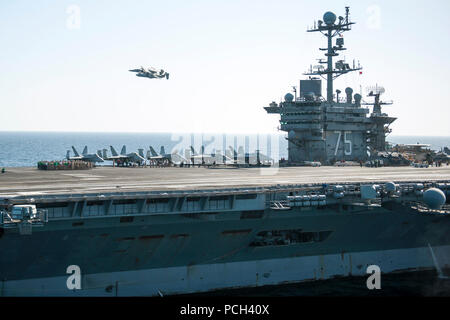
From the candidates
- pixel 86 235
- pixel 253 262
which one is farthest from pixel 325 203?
pixel 86 235

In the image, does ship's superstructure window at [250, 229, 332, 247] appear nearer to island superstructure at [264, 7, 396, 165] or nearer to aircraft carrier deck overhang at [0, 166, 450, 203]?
aircraft carrier deck overhang at [0, 166, 450, 203]

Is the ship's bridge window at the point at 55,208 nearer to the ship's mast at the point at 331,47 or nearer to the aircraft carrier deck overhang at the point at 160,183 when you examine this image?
the aircraft carrier deck overhang at the point at 160,183

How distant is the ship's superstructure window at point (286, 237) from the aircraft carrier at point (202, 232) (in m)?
0.05

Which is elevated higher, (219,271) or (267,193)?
(267,193)

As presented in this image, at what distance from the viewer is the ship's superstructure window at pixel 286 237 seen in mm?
23719

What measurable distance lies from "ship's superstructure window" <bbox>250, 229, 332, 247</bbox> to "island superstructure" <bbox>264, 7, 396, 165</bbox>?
16243mm

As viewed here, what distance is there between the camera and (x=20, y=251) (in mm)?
19438

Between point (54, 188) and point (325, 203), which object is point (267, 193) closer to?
point (325, 203)

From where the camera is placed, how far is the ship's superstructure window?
2372 centimetres

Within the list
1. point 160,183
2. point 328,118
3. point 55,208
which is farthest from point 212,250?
point 328,118

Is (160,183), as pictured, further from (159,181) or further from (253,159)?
(253,159)

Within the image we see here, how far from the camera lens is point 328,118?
40.8 m

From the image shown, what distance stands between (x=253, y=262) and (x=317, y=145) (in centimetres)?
1941

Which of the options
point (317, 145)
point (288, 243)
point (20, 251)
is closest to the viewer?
point (20, 251)
